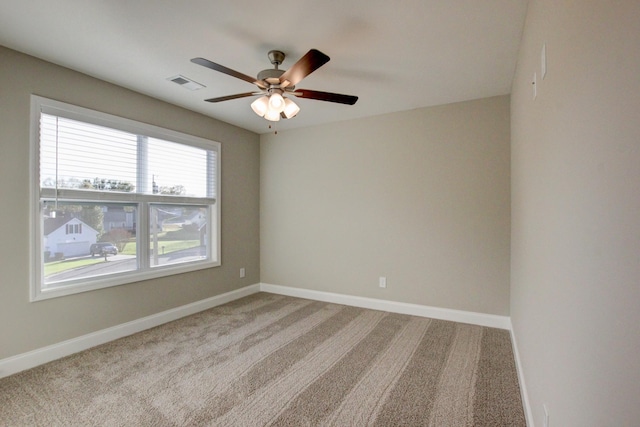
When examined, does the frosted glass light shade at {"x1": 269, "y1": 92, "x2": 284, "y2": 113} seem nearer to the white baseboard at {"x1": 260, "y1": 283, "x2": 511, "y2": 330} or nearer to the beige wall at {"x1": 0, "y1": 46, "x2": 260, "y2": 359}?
the beige wall at {"x1": 0, "y1": 46, "x2": 260, "y2": 359}

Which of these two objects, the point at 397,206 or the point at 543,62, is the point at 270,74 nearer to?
the point at 543,62

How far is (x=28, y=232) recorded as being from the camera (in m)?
2.48

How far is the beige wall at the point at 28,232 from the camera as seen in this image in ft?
7.76

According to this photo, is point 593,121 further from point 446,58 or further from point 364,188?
point 364,188

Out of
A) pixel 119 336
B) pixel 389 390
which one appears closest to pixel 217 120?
pixel 119 336

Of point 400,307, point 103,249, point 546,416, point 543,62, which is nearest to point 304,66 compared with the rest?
point 543,62

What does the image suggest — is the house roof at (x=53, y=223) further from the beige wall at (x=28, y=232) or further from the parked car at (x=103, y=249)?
the parked car at (x=103, y=249)

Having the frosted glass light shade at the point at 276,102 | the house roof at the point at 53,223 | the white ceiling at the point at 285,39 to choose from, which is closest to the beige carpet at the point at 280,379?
the house roof at the point at 53,223

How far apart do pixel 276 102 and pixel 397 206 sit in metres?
2.14

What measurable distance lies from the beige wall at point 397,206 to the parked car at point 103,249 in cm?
214

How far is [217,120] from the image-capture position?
4.15 metres

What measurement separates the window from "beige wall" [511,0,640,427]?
11.6 feet

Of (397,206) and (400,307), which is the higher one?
(397,206)

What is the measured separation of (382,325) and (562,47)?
295 centimetres
